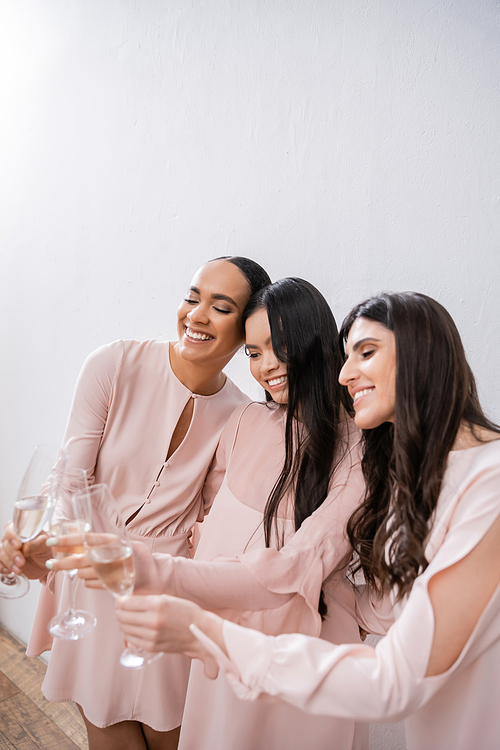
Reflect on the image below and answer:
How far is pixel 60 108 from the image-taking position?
3.04 m

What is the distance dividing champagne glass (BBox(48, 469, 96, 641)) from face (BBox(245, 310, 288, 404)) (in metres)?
0.59

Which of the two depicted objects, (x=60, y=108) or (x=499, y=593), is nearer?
(x=499, y=593)

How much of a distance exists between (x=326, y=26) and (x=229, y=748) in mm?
2174

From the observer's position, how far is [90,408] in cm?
175

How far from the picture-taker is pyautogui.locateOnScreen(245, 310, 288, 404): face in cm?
155

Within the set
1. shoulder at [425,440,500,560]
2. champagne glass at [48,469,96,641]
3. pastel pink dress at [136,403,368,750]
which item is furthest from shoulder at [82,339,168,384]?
shoulder at [425,440,500,560]

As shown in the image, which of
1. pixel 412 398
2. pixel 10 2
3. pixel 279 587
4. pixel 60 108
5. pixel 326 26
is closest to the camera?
pixel 412 398

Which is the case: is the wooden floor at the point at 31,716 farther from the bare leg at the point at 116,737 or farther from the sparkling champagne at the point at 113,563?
the sparkling champagne at the point at 113,563

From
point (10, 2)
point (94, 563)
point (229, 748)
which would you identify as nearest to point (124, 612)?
point (94, 563)

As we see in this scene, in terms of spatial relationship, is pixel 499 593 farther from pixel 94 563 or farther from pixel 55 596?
pixel 55 596

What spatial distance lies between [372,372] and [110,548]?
61 centimetres

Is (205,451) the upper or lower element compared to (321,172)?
lower

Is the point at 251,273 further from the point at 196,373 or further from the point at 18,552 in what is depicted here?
the point at 18,552

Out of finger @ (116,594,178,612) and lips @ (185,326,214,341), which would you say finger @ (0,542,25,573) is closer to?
finger @ (116,594,178,612)
